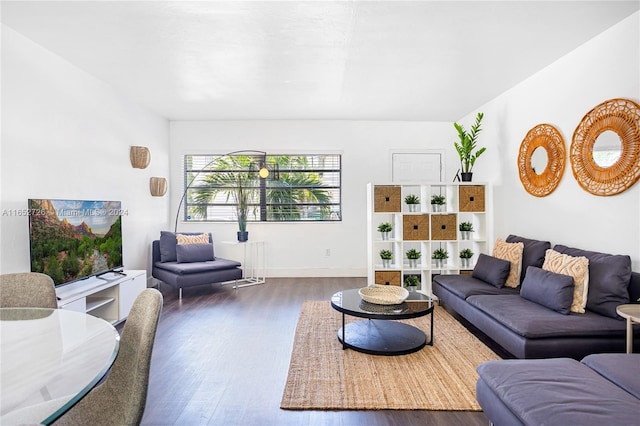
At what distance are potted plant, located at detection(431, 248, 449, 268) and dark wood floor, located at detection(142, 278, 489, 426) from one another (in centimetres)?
149

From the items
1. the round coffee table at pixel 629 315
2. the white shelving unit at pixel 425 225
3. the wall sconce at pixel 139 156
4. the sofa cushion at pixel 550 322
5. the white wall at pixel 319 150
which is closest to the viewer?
the round coffee table at pixel 629 315

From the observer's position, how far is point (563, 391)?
156 centimetres

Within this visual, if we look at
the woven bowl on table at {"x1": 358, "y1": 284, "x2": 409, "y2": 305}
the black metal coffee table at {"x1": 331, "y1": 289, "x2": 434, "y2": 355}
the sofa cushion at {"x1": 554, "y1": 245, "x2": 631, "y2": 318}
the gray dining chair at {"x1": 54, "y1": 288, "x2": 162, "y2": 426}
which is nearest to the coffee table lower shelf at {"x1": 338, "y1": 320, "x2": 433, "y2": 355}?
the black metal coffee table at {"x1": 331, "y1": 289, "x2": 434, "y2": 355}

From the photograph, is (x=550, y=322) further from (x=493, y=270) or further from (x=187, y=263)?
(x=187, y=263)

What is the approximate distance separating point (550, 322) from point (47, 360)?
9.36 feet

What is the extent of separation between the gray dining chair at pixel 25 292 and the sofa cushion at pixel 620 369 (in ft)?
9.60

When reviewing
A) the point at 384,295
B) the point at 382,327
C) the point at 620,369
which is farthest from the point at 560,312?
the point at 382,327

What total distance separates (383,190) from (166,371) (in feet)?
10.1

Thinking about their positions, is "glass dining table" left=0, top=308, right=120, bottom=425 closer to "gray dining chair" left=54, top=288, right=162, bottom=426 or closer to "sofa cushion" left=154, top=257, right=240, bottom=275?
"gray dining chair" left=54, top=288, right=162, bottom=426

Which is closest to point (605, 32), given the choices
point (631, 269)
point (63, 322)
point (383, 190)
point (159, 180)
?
point (631, 269)

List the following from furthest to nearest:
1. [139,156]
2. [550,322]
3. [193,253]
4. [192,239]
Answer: [192,239], [193,253], [139,156], [550,322]

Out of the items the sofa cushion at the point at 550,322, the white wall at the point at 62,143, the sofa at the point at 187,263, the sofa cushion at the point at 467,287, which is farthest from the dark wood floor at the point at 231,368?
the sofa cushion at the point at 467,287

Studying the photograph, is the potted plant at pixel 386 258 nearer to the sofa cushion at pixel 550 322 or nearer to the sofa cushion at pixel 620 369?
the sofa cushion at pixel 550 322

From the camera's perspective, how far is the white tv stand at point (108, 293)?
3.26 metres
